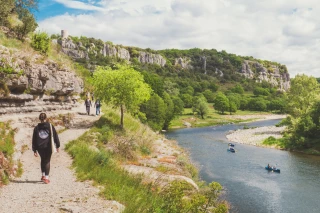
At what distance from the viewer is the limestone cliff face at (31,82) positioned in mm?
16203

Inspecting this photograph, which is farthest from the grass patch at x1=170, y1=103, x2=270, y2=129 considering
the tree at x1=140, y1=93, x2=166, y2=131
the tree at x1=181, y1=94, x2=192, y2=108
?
the tree at x1=140, y1=93, x2=166, y2=131

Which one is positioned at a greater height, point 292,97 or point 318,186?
point 292,97

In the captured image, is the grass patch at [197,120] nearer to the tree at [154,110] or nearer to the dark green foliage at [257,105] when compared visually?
the tree at [154,110]

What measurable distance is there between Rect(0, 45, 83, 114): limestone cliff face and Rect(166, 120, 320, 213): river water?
15355 millimetres

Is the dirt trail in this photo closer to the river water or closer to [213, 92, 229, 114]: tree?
the river water

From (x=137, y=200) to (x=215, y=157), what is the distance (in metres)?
38.9

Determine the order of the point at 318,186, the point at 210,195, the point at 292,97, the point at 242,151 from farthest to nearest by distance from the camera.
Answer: the point at 292,97 → the point at 242,151 → the point at 318,186 → the point at 210,195

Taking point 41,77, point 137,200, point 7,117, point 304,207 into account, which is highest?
point 41,77

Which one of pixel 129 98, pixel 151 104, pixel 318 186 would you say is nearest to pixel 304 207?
pixel 318 186

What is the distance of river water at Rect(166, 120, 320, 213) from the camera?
27.6 m

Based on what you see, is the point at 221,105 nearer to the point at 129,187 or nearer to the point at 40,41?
the point at 40,41

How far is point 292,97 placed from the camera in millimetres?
82938

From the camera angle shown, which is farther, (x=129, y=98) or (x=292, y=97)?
(x=292, y=97)

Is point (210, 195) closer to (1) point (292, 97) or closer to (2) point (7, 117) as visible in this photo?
(2) point (7, 117)
